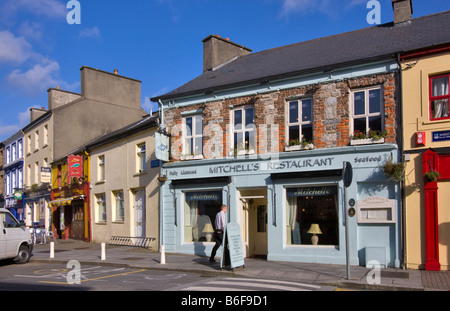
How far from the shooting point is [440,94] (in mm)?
12367

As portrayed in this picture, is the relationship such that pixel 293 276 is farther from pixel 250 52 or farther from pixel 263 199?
pixel 250 52

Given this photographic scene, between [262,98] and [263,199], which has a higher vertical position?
[262,98]

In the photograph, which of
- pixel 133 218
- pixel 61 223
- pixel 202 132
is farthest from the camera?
pixel 61 223

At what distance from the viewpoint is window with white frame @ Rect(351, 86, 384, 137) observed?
13.2m

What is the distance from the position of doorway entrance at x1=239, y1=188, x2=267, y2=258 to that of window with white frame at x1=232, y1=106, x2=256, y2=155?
1529 mm

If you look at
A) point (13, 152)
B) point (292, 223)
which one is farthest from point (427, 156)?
point (13, 152)

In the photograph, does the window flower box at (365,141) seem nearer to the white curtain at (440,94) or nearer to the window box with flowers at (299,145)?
the window box with flowers at (299,145)

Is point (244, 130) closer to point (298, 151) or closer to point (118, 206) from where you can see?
point (298, 151)

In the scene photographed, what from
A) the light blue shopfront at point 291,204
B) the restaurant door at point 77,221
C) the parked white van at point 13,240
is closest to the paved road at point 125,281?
the parked white van at point 13,240

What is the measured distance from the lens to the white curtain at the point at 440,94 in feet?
40.1

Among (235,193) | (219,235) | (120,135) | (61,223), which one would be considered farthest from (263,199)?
(61,223)

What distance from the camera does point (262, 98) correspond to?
603 inches

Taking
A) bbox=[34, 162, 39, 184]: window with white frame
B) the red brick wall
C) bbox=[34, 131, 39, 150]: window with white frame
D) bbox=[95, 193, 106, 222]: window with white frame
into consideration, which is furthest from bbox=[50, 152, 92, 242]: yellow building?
the red brick wall
